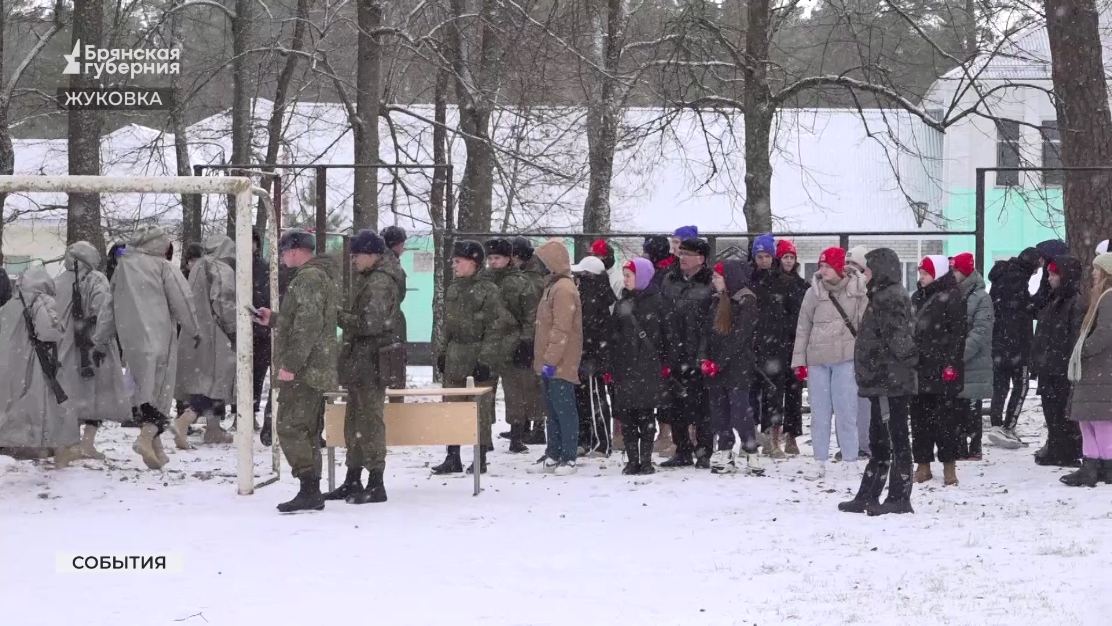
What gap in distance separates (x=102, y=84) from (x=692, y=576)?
1146cm

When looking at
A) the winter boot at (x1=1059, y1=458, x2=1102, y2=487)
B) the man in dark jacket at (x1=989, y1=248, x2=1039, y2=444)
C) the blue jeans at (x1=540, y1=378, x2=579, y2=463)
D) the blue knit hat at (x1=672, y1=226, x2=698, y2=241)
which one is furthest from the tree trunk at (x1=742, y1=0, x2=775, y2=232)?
the winter boot at (x1=1059, y1=458, x2=1102, y2=487)

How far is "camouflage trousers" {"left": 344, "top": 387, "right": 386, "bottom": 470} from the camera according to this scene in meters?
9.31

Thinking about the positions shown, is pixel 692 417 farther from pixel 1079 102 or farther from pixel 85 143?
pixel 85 143

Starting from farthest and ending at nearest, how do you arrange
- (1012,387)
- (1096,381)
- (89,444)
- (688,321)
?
1. (1012,387)
2. (89,444)
3. (688,321)
4. (1096,381)

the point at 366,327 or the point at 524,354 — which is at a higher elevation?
the point at 366,327

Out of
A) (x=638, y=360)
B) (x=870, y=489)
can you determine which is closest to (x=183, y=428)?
(x=638, y=360)

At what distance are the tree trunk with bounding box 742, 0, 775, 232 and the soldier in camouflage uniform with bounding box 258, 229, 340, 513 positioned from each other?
796cm

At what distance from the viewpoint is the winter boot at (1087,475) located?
979 cm

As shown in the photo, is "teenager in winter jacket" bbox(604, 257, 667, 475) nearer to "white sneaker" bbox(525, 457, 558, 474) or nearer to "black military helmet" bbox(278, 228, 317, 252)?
"white sneaker" bbox(525, 457, 558, 474)

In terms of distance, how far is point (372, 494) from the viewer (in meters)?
9.46

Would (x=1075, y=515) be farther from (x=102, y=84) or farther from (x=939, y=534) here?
(x=102, y=84)

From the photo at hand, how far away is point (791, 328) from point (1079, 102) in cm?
458

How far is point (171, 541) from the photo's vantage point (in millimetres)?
8094

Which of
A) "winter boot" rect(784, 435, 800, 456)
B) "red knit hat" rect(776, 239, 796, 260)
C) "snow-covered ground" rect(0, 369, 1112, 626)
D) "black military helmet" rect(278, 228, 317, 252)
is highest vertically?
"red knit hat" rect(776, 239, 796, 260)
